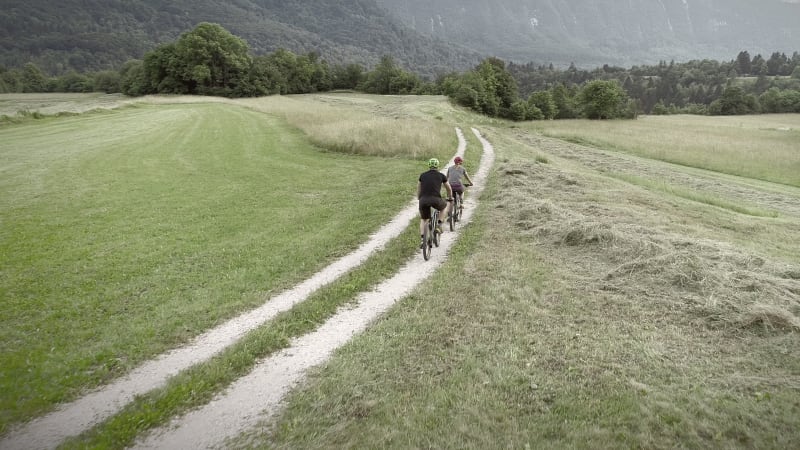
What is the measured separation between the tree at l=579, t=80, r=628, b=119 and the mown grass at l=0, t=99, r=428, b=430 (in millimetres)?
74398

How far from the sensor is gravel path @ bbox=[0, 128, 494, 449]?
5633 millimetres

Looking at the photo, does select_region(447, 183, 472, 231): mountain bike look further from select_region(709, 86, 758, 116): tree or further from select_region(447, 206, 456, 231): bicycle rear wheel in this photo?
select_region(709, 86, 758, 116): tree

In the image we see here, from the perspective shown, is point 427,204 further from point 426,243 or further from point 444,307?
point 444,307

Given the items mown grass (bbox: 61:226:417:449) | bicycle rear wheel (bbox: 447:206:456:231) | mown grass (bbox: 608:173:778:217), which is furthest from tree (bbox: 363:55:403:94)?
mown grass (bbox: 61:226:417:449)

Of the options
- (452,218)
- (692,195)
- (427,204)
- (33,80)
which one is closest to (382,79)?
(33,80)

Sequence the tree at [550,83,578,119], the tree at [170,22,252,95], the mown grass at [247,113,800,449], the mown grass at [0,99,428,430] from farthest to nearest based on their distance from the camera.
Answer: the tree at [550,83,578,119], the tree at [170,22,252,95], the mown grass at [0,99,428,430], the mown grass at [247,113,800,449]

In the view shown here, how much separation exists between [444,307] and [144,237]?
10.4m

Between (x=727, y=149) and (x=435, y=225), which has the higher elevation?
(x=727, y=149)

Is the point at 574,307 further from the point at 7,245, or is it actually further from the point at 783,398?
the point at 7,245

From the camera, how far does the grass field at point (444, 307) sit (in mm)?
5723

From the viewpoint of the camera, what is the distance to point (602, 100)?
84938 millimetres

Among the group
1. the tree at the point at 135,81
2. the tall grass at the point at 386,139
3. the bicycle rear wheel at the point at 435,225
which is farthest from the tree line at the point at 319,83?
the bicycle rear wheel at the point at 435,225

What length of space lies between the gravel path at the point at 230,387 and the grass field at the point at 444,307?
31cm

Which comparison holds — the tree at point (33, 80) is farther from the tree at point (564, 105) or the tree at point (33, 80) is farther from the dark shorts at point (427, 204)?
the dark shorts at point (427, 204)
